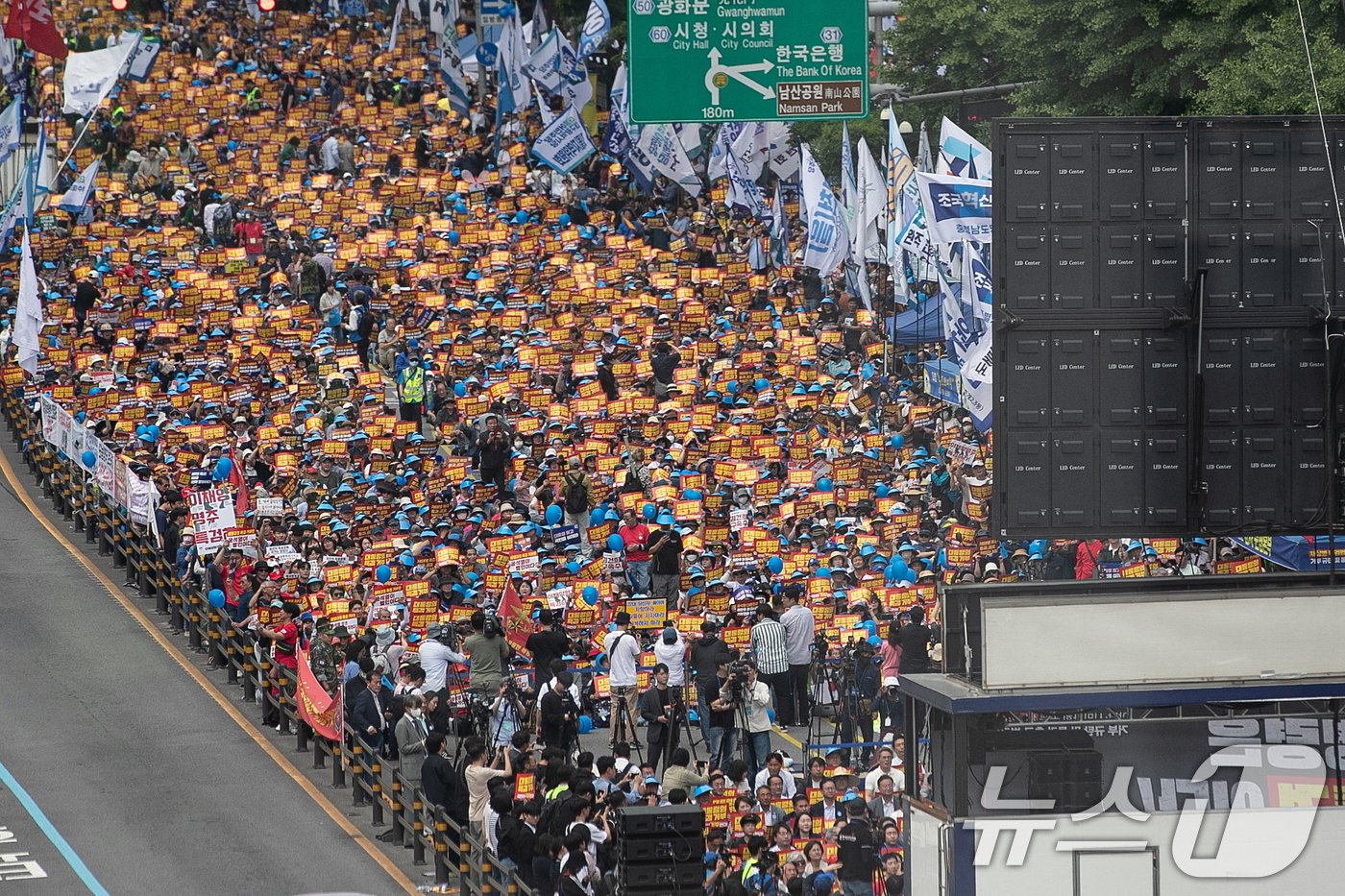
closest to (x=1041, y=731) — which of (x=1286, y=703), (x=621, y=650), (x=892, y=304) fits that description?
(x=1286, y=703)

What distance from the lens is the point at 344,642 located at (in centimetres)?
2523

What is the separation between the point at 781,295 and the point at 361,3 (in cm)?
2714

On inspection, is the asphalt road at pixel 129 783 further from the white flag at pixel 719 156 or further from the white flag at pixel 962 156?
the white flag at pixel 719 156

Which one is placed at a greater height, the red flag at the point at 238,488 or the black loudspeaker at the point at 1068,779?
the red flag at the point at 238,488

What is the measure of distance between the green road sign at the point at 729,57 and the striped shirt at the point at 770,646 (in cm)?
525

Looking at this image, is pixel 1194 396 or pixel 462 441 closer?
pixel 1194 396

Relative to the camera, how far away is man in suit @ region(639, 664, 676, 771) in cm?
2361

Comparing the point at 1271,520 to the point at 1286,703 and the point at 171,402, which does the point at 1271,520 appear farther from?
the point at 171,402

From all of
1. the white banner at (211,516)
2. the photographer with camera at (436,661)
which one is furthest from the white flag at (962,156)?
the photographer with camera at (436,661)

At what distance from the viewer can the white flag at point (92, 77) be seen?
41.1 m

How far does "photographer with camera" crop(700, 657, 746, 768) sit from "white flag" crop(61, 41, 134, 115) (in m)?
21.6

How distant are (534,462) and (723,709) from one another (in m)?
9.01

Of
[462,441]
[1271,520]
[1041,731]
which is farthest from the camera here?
[462,441]

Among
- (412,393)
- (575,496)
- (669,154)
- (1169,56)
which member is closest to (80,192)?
(412,393)
